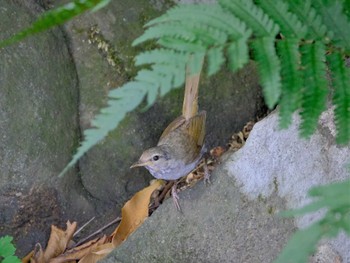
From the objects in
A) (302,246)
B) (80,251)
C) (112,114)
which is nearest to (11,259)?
(80,251)

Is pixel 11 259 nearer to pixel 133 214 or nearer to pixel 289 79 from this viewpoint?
pixel 133 214

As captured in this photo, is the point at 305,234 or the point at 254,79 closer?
the point at 305,234

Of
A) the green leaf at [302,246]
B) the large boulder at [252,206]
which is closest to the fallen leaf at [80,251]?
the large boulder at [252,206]

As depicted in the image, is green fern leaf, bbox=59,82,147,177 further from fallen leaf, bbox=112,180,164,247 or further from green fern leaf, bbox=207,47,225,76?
fallen leaf, bbox=112,180,164,247

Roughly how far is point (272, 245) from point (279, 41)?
1.37 meters

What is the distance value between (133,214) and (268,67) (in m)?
2.17

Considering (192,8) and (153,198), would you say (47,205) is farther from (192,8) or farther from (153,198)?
(192,8)

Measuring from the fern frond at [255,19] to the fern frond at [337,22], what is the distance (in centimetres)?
28

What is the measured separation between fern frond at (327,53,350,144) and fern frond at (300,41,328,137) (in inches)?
3.8

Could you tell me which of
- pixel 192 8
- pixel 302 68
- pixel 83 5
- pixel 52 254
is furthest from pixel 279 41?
pixel 52 254

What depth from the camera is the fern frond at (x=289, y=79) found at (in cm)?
194

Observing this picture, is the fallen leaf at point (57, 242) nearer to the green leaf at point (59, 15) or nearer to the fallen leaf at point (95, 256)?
the fallen leaf at point (95, 256)

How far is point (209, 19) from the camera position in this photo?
1897mm

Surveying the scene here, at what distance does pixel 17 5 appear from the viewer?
374cm
